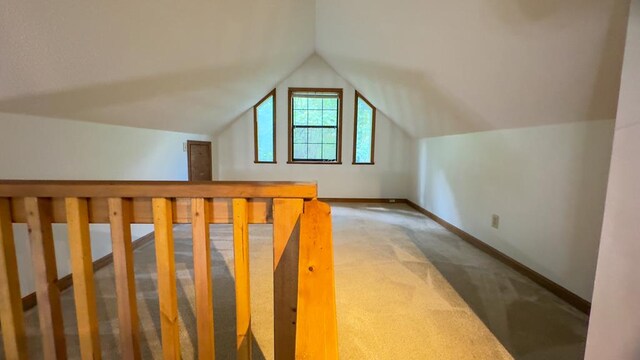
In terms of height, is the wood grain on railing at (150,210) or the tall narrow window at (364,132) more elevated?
the tall narrow window at (364,132)

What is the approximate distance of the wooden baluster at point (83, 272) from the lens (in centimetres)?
103

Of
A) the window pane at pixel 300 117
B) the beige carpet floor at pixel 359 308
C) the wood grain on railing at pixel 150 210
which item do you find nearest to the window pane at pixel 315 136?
the window pane at pixel 300 117

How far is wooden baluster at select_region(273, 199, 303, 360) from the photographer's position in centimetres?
105

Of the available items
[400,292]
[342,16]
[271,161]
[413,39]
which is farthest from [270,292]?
[271,161]

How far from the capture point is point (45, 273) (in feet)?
3.56

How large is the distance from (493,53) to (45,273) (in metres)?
2.49

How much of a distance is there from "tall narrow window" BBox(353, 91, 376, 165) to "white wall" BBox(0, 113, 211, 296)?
10.6 ft

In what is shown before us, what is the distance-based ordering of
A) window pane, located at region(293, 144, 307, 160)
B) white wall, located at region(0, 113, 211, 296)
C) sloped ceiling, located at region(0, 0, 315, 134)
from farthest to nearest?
window pane, located at region(293, 144, 307, 160) → white wall, located at region(0, 113, 211, 296) → sloped ceiling, located at region(0, 0, 315, 134)

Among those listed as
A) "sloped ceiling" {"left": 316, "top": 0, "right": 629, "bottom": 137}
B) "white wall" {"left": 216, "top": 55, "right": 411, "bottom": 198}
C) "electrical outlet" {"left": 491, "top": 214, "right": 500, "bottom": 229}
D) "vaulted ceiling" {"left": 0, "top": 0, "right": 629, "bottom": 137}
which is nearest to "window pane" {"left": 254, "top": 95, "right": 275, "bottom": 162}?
"white wall" {"left": 216, "top": 55, "right": 411, "bottom": 198}

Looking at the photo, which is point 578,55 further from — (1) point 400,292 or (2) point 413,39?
(1) point 400,292

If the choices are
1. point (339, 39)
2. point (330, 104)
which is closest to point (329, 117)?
point (330, 104)

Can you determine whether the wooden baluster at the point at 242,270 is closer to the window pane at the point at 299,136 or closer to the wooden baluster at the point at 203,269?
the wooden baluster at the point at 203,269

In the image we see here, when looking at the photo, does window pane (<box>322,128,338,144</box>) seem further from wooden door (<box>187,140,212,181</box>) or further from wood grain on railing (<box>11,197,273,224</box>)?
wood grain on railing (<box>11,197,273,224</box>)

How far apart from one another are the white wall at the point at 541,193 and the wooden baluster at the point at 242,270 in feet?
7.08
